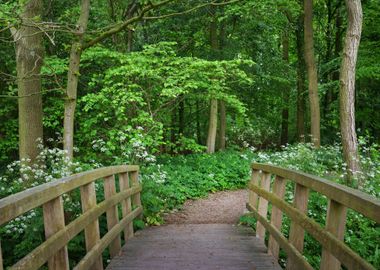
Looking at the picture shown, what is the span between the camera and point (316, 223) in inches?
149

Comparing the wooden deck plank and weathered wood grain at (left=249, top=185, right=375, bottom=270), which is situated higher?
weathered wood grain at (left=249, top=185, right=375, bottom=270)

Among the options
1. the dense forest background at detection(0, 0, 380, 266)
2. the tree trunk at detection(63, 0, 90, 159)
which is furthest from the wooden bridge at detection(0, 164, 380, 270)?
the tree trunk at detection(63, 0, 90, 159)

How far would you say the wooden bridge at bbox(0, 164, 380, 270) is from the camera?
9.90ft

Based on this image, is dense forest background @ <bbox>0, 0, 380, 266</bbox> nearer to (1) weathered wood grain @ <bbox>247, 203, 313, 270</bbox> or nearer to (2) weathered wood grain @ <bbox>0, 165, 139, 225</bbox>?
(1) weathered wood grain @ <bbox>247, 203, 313, 270</bbox>

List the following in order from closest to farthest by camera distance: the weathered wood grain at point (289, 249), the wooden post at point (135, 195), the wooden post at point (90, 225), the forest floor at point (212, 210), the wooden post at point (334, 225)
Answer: the wooden post at point (334, 225), the weathered wood grain at point (289, 249), the wooden post at point (90, 225), the wooden post at point (135, 195), the forest floor at point (212, 210)

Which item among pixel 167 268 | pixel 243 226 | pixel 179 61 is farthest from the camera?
pixel 179 61

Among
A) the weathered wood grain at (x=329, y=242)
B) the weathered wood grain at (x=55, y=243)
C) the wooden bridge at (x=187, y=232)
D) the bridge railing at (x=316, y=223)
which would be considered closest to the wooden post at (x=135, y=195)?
the wooden bridge at (x=187, y=232)

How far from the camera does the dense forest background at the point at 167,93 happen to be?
8.77 m

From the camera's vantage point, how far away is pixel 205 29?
17859mm

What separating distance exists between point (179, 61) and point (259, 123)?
13.8 m

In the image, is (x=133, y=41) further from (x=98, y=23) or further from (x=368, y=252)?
(x=368, y=252)

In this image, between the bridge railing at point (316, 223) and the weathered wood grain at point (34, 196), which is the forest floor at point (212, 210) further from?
the weathered wood grain at point (34, 196)

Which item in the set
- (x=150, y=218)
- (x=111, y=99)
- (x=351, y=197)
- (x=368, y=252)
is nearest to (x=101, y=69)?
(x=111, y=99)

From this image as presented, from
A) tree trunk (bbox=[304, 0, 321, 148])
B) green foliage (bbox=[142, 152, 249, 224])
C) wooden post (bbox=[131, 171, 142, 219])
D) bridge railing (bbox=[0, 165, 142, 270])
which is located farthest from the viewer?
tree trunk (bbox=[304, 0, 321, 148])
